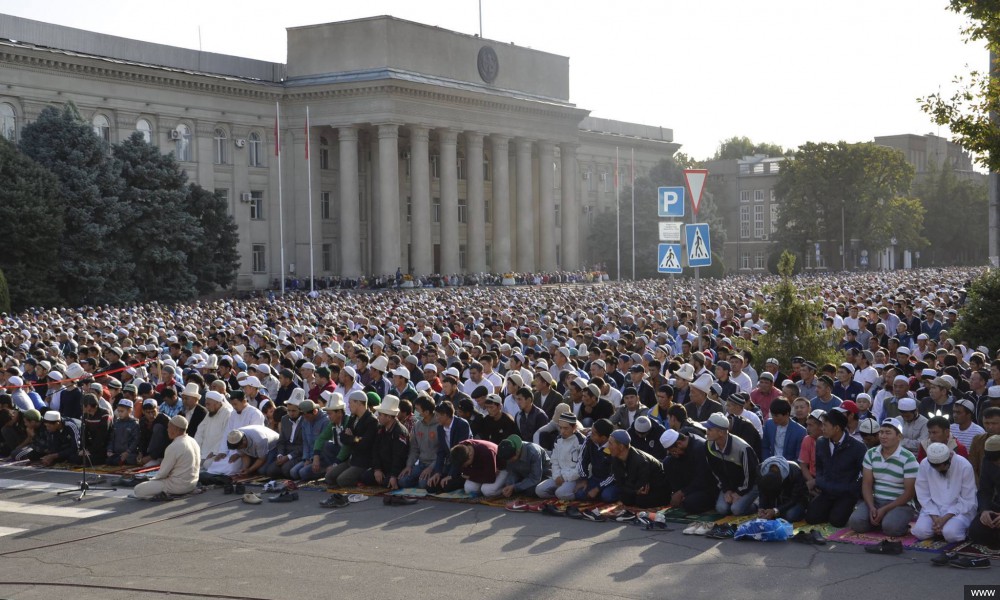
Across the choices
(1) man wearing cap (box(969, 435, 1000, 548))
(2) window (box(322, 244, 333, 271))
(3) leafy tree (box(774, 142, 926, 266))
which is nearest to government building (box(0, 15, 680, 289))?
(2) window (box(322, 244, 333, 271))

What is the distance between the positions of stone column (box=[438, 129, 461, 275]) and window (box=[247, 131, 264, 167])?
11437 millimetres

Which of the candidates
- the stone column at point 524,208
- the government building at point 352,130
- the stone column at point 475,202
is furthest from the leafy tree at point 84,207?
the stone column at point 524,208

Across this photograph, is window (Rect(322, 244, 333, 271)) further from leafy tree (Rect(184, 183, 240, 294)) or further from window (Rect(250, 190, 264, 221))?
leafy tree (Rect(184, 183, 240, 294))

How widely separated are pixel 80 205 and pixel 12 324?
17877 mm

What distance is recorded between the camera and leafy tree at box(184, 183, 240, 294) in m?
56.3

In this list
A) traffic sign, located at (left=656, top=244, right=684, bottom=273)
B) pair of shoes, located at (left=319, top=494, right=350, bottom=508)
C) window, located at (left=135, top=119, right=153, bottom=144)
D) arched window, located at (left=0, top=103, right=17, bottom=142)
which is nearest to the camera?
pair of shoes, located at (left=319, top=494, right=350, bottom=508)

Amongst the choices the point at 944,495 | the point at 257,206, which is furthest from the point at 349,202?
the point at 944,495

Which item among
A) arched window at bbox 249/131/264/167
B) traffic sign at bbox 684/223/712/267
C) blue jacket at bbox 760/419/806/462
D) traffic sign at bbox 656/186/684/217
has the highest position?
arched window at bbox 249/131/264/167

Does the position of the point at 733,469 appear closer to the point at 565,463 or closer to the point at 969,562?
the point at 565,463

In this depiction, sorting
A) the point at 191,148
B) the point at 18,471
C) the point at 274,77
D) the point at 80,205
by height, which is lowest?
the point at 18,471

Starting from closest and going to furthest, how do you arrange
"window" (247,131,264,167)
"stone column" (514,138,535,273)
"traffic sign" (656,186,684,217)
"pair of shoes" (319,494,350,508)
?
"pair of shoes" (319,494,350,508) < "traffic sign" (656,186,684,217) < "window" (247,131,264,167) < "stone column" (514,138,535,273)

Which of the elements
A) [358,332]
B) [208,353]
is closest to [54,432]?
[208,353]

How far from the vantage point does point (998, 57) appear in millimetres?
24656

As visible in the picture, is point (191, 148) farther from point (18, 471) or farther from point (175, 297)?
point (18, 471)
